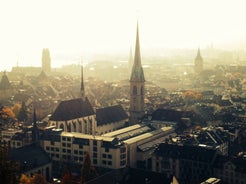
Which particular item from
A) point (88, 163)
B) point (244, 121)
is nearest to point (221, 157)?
point (88, 163)

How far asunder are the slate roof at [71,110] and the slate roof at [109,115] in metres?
1.75

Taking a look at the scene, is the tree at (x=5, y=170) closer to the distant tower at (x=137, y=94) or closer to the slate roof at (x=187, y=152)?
the slate roof at (x=187, y=152)

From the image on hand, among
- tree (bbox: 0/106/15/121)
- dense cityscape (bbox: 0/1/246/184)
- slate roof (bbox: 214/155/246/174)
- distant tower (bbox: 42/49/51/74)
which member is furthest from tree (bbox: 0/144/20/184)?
distant tower (bbox: 42/49/51/74)

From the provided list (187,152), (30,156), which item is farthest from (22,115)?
(187,152)

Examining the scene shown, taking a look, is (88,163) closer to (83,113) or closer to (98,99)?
(83,113)

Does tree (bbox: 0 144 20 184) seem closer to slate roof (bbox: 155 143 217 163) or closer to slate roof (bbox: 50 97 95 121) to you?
slate roof (bbox: 155 143 217 163)

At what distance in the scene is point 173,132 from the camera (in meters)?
45.8

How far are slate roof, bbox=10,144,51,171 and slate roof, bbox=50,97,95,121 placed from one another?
7715 mm

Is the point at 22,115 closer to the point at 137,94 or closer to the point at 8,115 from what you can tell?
the point at 8,115

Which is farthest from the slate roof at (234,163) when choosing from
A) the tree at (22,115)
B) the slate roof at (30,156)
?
the tree at (22,115)

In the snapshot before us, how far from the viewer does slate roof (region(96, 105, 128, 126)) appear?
48.1 metres

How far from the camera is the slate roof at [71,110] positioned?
141 ft

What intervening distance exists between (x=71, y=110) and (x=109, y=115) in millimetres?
6264

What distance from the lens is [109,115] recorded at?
49.4 metres
